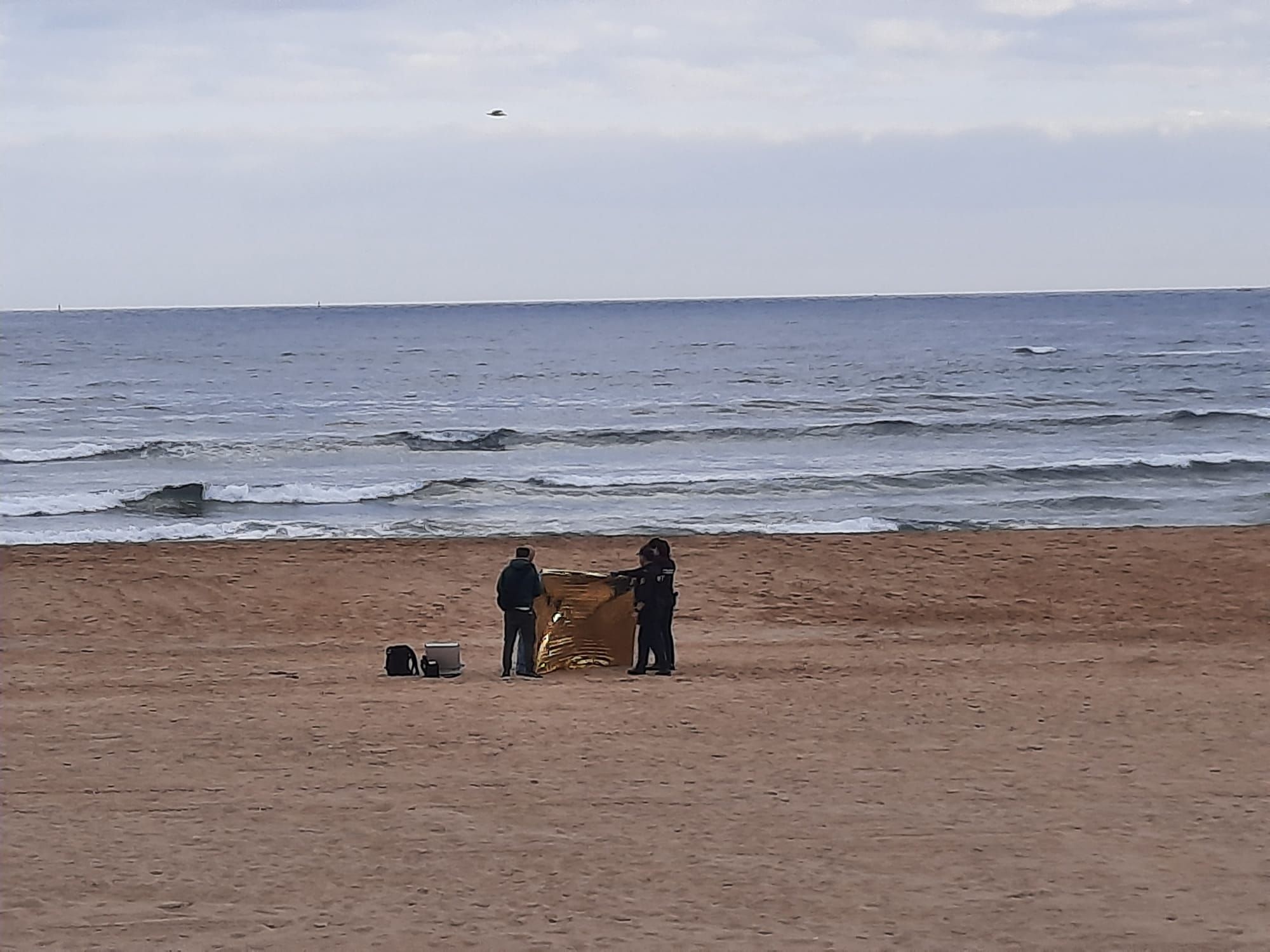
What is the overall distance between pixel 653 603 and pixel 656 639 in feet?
1.22

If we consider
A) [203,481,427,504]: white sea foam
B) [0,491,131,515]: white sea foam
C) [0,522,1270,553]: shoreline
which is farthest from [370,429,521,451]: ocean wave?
[0,522,1270,553]: shoreline

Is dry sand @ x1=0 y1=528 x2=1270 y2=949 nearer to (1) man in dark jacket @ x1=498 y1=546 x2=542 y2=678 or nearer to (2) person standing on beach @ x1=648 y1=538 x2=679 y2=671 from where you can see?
(2) person standing on beach @ x1=648 y1=538 x2=679 y2=671

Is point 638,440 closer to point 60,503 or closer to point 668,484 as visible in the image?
point 668,484

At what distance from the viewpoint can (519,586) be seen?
13.4 m

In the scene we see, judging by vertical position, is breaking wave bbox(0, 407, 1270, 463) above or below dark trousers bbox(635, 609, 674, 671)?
above

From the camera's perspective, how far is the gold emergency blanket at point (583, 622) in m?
14.1

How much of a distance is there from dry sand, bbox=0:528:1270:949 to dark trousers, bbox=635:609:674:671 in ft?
0.86

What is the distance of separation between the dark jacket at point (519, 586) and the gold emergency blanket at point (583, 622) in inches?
23.4

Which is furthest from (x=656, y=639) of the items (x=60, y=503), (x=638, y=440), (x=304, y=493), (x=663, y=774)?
(x=638, y=440)

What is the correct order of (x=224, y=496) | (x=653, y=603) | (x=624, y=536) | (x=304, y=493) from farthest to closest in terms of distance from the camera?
(x=304, y=493), (x=224, y=496), (x=624, y=536), (x=653, y=603)

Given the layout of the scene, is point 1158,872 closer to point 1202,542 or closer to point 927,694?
point 927,694

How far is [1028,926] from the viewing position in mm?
7457

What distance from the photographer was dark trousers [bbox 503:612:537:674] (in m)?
13.6

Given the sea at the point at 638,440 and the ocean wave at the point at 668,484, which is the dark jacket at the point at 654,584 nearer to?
the sea at the point at 638,440
